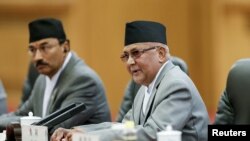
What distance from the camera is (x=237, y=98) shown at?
4117 mm

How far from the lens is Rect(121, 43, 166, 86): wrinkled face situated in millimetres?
3891

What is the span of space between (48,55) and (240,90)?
163 cm

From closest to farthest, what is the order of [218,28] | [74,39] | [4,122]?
[4,122] < [218,28] < [74,39]

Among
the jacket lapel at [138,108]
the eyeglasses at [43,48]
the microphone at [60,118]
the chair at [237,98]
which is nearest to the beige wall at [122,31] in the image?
the eyeglasses at [43,48]

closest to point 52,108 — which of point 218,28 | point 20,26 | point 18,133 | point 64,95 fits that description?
point 64,95

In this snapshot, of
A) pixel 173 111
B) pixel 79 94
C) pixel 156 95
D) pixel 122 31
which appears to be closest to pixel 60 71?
pixel 79 94

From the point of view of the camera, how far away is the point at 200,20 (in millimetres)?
9156

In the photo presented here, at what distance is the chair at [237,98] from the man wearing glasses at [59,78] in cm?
114

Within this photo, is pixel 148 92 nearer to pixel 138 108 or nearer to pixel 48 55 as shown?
pixel 138 108

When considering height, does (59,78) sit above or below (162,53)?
below

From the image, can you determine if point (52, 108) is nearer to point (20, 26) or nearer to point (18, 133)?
point (18, 133)

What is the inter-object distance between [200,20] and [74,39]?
1.66 meters

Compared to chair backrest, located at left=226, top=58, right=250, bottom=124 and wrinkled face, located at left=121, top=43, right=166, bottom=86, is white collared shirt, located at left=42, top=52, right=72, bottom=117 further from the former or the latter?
chair backrest, located at left=226, top=58, right=250, bottom=124

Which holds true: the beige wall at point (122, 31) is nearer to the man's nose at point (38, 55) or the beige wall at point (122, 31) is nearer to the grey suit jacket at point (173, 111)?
the man's nose at point (38, 55)
